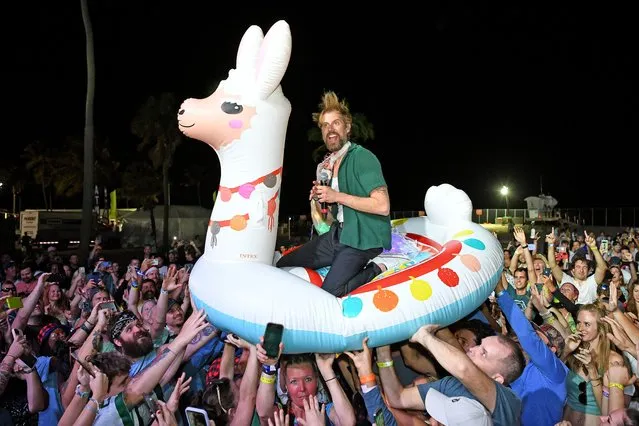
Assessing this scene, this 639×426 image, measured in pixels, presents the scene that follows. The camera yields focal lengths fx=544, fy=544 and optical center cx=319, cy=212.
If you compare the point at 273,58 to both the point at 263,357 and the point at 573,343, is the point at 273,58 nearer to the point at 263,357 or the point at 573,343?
the point at 263,357

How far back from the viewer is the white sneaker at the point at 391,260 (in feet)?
13.1

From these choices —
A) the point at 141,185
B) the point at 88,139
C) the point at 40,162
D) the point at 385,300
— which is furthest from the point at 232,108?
the point at 40,162

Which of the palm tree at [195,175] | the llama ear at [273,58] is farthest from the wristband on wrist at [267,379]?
the palm tree at [195,175]

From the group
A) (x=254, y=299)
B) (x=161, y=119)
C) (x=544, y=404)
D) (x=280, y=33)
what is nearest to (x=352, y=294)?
(x=254, y=299)

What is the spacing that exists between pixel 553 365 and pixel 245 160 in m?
2.22

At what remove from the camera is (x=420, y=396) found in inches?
109

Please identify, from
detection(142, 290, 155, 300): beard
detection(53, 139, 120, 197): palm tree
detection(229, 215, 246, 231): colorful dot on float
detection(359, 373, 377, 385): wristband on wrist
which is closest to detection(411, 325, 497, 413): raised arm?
detection(359, 373, 377, 385): wristband on wrist

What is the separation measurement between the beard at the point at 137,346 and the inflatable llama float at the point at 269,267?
16.0 inches

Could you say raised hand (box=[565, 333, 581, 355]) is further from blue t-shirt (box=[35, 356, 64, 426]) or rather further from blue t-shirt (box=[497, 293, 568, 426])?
blue t-shirt (box=[35, 356, 64, 426])

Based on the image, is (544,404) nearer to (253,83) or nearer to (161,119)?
(253,83)

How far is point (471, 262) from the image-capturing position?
11.3 feet

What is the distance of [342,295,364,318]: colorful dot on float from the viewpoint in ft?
10.0

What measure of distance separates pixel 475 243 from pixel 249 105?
177 cm

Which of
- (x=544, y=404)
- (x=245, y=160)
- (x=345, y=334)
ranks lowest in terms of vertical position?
(x=544, y=404)
